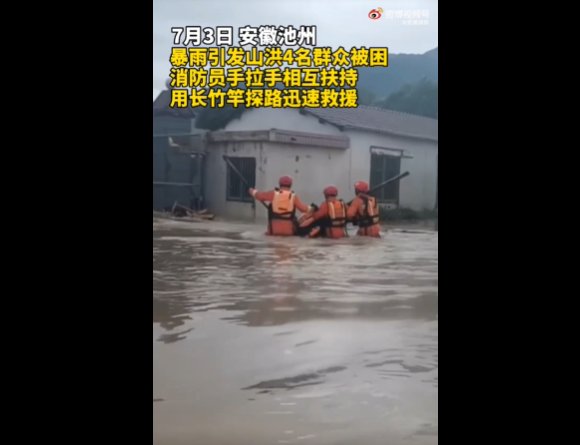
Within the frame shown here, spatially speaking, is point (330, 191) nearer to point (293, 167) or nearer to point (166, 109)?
point (293, 167)

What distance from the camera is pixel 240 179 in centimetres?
276

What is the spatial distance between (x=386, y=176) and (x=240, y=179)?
600mm

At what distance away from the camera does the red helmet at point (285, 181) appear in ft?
8.88

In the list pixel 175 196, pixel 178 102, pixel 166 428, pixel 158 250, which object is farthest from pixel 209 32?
pixel 166 428

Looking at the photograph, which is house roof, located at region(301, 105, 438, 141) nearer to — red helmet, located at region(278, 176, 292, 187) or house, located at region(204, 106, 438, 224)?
house, located at region(204, 106, 438, 224)

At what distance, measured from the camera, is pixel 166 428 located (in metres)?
2.51

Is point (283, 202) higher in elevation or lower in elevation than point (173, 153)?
lower

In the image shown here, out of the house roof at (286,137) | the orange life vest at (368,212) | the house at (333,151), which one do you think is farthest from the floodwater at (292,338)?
the house roof at (286,137)

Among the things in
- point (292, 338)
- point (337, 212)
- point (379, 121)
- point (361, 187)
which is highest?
point (379, 121)

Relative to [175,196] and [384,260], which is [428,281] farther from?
[175,196]

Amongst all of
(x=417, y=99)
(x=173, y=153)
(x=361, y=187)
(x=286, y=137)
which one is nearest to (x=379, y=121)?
(x=417, y=99)

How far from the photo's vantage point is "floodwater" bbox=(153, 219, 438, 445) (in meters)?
2.49

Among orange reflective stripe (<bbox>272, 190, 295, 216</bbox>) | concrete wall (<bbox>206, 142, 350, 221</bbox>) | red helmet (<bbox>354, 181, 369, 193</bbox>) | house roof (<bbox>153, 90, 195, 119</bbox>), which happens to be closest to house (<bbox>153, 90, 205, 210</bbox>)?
house roof (<bbox>153, 90, 195, 119</bbox>)

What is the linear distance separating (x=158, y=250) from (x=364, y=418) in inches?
41.2
